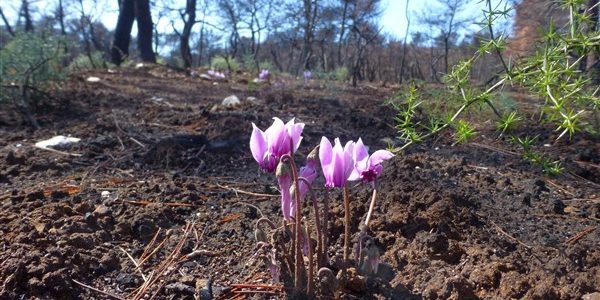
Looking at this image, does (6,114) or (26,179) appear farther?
(6,114)

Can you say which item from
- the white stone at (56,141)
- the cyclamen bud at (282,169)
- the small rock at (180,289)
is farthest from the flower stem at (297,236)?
the white stone at (56,141)

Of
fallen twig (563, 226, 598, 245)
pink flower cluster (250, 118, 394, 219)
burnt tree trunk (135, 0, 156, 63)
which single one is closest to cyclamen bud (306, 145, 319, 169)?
pink flower cluster (250, 118, 394, 219)

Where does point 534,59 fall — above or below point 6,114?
above

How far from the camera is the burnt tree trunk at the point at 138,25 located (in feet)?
54.0

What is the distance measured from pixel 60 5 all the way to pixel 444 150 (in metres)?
30.4

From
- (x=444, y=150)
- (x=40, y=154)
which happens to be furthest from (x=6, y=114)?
(x=444, y=150)

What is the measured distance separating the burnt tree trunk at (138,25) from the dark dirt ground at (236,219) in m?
13.3

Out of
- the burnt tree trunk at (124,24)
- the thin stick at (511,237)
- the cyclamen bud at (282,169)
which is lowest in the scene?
the thin stick at (511,237)

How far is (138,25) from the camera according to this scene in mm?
17156

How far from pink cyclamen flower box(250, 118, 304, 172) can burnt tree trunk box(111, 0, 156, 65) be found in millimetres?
15358

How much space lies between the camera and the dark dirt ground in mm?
1714

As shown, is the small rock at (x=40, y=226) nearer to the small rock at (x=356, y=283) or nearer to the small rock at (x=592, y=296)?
the small rock at (x=356, y=283)

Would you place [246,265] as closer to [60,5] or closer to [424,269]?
[424,269]

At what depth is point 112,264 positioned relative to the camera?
6.25 feet
